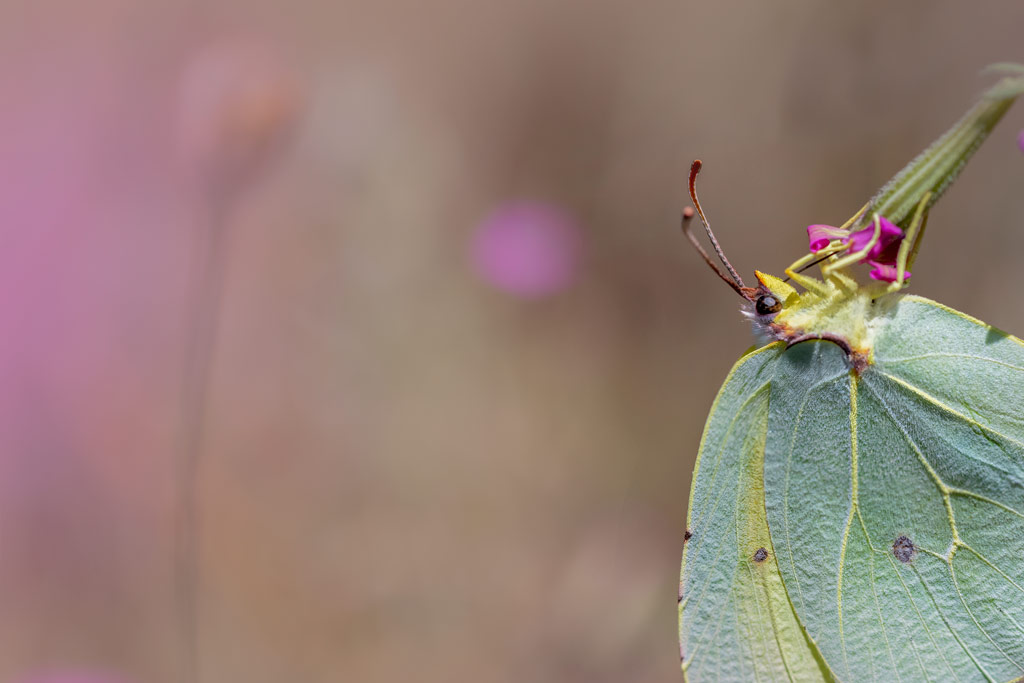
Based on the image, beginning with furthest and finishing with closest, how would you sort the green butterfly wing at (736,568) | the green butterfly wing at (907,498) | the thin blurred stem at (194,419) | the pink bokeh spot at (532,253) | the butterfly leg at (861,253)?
1. the pink bokeh spot at (532,253)
2. the thin blurred stem at (194,419)
3. the green butterfly wing at (736,568)
4. the green butterfly wing at (907,498)
5. the butterfly leg at (861,253)

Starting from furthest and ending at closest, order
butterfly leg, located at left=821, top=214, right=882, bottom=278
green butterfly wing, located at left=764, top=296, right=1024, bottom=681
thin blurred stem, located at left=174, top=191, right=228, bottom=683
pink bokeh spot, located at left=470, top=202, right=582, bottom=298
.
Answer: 1. pink bokeh spot, located at left=470, top=202, right=582, bottom=298
2. thin blurred stem, located at left=174, top=191, right=228, bottom=683
3. green butterfly wing, located at left=764, top=296, right=1024, bottom=681
4. butterfly leg, located at left=821, top=214, right=882, bottom=278

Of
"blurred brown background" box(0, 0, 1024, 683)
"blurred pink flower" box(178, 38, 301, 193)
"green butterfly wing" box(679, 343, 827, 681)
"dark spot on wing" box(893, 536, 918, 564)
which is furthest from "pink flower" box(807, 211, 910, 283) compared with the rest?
"blurred pink flower" box(178, 38, 301, 193)

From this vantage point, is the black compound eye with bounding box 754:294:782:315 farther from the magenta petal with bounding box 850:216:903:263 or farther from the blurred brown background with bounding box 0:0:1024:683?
the blurred brown background with bounding box 0:0:1024:683

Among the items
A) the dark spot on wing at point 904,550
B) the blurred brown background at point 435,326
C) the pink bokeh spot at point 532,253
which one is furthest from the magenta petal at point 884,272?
the pink bokeh spot at point 532,253

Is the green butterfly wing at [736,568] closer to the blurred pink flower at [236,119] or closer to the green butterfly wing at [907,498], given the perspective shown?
the green butterfly wing at [907,498]

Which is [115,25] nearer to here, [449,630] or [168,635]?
[168,635]

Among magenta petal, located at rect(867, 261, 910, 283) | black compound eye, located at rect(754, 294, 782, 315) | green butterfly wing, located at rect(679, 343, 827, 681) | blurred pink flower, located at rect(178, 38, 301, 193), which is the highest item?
magenta petal, located at rect(867, 261, 910, 283)

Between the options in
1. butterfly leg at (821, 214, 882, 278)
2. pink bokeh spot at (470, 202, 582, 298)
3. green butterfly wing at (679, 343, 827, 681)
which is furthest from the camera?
pink bokeh spot at (470, 202, 582, 298)
